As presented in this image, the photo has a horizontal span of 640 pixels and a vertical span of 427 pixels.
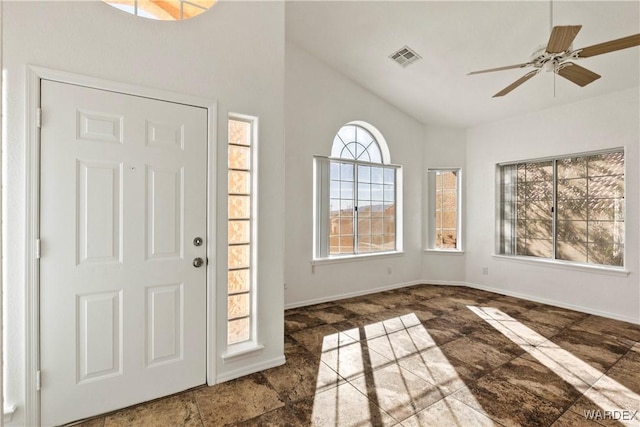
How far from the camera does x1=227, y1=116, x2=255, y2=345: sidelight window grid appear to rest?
2.68 m

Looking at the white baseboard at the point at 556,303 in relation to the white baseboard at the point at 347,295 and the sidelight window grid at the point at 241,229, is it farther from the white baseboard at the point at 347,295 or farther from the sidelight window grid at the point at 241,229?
the sidelight window grid at the point at 241,229

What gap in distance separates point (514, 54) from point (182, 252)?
404cm

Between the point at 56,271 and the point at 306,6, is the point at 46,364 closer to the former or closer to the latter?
the point at 56,271

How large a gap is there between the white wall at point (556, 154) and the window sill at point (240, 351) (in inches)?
165

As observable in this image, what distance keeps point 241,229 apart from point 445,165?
13.8 ft

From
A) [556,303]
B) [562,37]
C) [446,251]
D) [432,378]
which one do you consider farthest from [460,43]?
[556,303]

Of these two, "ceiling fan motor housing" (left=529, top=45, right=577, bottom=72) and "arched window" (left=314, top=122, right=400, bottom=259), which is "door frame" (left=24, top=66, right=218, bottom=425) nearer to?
"arched window" (left=314, top=122, right=400, bottom=259)

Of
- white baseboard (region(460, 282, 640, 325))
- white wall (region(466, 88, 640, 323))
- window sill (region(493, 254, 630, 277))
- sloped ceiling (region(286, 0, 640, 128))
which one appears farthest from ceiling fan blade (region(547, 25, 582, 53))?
white baseboard (region(460, 282, 640, 325))

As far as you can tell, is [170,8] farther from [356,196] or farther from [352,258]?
[352,258]

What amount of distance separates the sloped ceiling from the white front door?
233 centimetres

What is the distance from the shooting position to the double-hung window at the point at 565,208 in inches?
164

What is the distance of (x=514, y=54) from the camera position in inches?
145

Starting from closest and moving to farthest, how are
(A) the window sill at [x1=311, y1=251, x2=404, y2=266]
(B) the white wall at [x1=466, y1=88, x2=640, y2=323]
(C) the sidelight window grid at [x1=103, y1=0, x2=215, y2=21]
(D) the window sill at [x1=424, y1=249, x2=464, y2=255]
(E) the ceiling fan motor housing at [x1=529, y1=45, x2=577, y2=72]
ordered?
(C) the sidelight window grid at [x1=103, y1=0, x2=215, y2=21], (E) the ceiling fan motor housing at [x1=529, y1=45, x2=577, y2=72], (B) the white wall at [x1=466, y1=88, x2=640, y2=323], (A) the window sill at [x1=311, y1=251, x2=404, y2=266], (D) the window sill at [x1=424, y1=249, x2=464, y2=255]

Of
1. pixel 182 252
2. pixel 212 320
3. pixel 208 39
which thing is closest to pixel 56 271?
pixel 182 252
